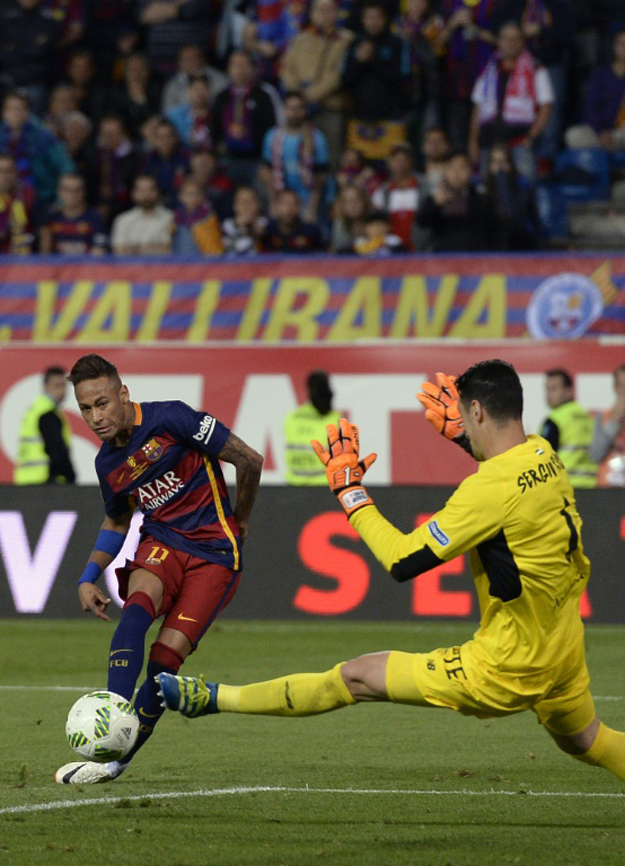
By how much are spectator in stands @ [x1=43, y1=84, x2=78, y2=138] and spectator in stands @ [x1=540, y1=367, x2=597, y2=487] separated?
6.99 meters

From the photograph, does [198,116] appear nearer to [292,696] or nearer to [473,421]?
[473,421]

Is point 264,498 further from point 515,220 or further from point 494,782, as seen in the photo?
point 494,782

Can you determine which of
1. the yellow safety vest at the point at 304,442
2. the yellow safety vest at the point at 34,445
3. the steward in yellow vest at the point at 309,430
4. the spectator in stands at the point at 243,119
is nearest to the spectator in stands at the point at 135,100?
the spectator in stands at the point at 243,119

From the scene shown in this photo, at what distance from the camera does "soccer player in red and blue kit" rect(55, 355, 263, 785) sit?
6930 millimetres

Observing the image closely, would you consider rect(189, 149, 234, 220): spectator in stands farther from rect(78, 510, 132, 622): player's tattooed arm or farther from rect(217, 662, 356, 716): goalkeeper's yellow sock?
rect(217, 662, 356, 716): goalkeeper's yellow sock

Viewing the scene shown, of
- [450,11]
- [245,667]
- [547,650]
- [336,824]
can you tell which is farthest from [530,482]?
[450,11]

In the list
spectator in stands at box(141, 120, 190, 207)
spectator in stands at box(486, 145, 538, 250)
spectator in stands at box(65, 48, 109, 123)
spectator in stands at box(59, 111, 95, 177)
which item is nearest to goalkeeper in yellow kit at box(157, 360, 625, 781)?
spectator in stands at box(486, 145, 538, 250)

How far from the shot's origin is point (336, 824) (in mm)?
6312

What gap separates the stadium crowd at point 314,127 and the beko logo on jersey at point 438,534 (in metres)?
10.2

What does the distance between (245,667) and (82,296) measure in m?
5.76

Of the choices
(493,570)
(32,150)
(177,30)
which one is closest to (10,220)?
(32,150)

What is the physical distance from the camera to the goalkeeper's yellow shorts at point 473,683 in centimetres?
583

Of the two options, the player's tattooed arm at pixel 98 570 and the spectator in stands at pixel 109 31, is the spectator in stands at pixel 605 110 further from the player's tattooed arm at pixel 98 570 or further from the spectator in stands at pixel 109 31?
the player's tattooed arm at pixel 98 570

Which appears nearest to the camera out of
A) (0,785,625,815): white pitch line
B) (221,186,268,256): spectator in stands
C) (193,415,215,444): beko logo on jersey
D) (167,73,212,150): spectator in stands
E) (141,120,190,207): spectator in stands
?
(0,785,625,815): white pitch line
